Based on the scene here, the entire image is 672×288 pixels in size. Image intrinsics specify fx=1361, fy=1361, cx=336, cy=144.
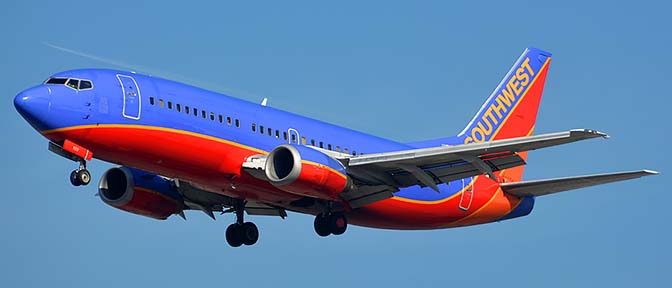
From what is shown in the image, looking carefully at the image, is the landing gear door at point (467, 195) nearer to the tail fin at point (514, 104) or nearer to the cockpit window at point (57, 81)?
the tail fin at point (514, 104)

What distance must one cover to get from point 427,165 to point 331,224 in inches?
157

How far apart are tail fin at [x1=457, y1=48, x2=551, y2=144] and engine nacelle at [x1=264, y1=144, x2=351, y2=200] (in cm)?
1099

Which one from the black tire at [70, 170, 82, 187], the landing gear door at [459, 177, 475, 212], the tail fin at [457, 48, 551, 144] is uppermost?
the tail fin at [457, 48, 551, 144]

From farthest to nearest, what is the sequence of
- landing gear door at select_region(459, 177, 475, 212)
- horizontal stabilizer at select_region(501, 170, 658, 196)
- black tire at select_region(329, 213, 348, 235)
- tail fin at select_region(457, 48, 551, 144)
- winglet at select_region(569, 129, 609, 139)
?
1. tail fin at select_region(457, 48, 551, 144)
2. landing gear door at select_region(459, 177, 475, 212)
3. black tire at select_region(329, 213, 348, 235)
4. horizontal stabilizer at select_region(501, 170, 658, 196)
5. winglet at select_region(569, 129, 609, 139)

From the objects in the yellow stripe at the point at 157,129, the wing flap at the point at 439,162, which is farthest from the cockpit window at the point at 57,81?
the wing flap at the point at 439,162

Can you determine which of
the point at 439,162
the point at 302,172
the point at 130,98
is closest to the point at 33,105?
the point at 130,98

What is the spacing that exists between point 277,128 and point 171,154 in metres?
4.49

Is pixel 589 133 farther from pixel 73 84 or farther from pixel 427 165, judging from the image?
pixel 73 84

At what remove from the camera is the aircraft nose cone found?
39875mm

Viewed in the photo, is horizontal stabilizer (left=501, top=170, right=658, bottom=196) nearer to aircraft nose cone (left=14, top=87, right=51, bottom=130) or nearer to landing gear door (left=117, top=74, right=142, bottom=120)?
landing gear door (left=117, top=74, right=142, bottom=120)

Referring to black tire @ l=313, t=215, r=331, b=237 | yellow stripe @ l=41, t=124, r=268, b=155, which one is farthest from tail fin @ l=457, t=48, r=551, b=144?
yellow stripe @ l=41, t=124, r=268, b=155

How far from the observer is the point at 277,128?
45188 millimetres

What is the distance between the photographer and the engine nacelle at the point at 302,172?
1688 inches

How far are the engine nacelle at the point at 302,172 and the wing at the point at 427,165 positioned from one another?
137 centimetres
